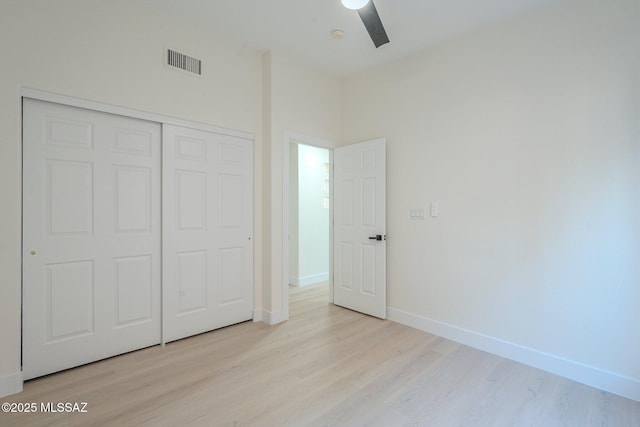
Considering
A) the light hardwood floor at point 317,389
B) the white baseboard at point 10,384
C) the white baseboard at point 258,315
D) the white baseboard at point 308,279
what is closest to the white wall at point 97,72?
the white baseboard at point 10,384

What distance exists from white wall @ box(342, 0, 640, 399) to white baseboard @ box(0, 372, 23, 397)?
11.0ft

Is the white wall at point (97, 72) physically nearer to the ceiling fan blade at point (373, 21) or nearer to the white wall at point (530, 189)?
the ceiling fan blade at point (373, 21)

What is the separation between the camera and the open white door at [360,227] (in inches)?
140

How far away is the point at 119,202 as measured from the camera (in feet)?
8.40

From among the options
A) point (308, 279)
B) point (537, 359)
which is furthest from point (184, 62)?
point (537, 359)

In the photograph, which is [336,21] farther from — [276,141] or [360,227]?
[360,227]

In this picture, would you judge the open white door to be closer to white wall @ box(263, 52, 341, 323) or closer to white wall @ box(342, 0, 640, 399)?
white wall @ box(342, 0, 640, 399)

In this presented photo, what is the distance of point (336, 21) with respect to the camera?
2.79 metres

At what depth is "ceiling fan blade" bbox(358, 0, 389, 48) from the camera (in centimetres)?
200

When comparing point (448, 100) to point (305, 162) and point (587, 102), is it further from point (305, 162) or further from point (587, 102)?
point (305, 162)

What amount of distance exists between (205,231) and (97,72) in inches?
64.5

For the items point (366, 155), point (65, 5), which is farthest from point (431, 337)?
point (65, 5)

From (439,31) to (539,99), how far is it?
115 cm

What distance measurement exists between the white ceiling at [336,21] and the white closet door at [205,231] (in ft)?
3.62
